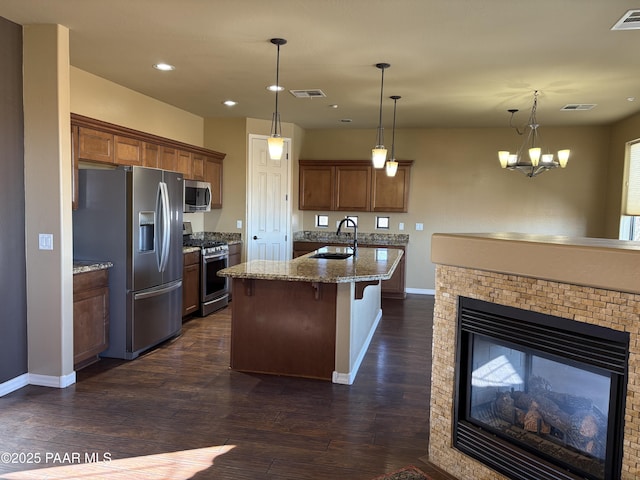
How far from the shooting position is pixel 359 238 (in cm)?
773

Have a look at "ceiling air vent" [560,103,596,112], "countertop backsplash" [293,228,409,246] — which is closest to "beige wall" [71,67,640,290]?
"countertop backsplash" [293,228,409,246]

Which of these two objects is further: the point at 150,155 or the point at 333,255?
the point at 150,155

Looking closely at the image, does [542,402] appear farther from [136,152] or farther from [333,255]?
[136,152]

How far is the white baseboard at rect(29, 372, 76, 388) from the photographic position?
11.7 ft

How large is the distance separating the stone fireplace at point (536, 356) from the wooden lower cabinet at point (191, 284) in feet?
11.8

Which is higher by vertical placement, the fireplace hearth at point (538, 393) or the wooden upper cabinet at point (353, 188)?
the wooden upper cabinet at point (353, 188)

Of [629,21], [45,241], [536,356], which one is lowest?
[536,356]

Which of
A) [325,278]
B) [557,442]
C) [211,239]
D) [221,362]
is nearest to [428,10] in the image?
[325,278]

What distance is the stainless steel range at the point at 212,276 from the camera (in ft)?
18.9

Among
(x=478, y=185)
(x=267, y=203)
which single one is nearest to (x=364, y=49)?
(x=267, y=203)

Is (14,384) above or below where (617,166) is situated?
below

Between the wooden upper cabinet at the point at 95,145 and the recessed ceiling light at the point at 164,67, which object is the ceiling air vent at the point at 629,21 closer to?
the recessed ceiling light at the point at 164,67

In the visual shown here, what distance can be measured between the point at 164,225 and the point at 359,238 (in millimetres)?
3868

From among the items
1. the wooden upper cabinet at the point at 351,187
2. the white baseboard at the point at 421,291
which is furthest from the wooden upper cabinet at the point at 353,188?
the white baseboard at the point at 421,291
